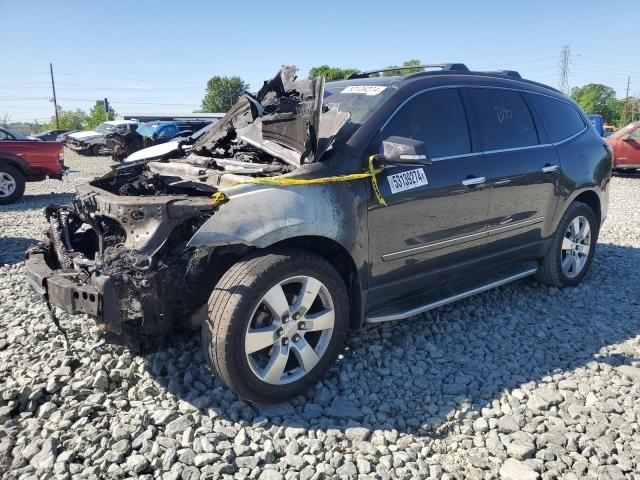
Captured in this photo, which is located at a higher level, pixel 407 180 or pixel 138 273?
pixel 407 180

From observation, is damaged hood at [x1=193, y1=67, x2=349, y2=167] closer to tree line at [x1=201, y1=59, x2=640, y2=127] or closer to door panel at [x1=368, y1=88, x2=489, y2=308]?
door panel at [x1=368, y1=88, x2=489, y2=308]

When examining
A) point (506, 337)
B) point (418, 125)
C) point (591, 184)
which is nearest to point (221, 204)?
point (418, 125)

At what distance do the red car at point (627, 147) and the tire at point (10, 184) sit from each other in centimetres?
1466

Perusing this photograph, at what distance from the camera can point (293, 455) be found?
7.98ft

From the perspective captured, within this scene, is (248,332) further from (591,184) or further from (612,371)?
Result: (591,184)

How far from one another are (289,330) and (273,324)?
0.34 ft

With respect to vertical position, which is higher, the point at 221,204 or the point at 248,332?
the point at 221,204

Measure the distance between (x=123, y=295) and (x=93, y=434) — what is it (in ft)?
2.26

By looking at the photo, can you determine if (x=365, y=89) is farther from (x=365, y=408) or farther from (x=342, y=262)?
(x=365, y=408)

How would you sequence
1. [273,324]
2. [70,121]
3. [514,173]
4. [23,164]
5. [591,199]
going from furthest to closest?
[70,121] < [23,164] < [591,199] < [514,173] < [273,324]

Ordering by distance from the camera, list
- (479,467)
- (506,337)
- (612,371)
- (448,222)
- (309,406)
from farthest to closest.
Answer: (506,337)
(448,222)
(612,371)
(309,406)
(479,467)

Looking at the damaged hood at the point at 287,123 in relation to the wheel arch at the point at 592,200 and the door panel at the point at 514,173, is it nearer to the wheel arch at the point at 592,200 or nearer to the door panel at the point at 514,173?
the door panel at the point at 514,173

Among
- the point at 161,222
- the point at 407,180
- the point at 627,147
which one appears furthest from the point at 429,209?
the point at 627,147

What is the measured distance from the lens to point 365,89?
3545 millimetres
